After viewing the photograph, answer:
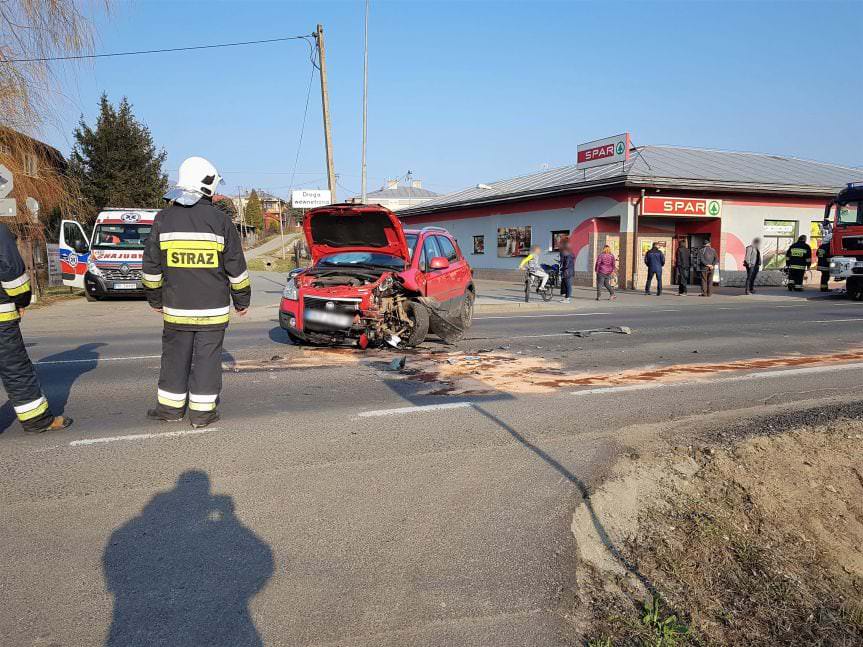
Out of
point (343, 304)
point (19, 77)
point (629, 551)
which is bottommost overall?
point (629, 551)

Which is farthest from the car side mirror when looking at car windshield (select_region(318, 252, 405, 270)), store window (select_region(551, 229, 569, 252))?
store window (select_region(551, 229, 569, 252))

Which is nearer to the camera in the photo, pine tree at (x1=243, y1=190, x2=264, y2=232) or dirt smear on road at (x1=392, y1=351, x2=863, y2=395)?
dirt smear on road at (x1=392, y1=351, x2=863, y2=395)

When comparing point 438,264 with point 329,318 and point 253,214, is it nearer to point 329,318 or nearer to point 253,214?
point 329,318

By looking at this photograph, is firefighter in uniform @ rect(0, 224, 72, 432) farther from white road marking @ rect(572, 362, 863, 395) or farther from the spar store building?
the spar store building

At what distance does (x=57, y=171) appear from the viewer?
1823cm

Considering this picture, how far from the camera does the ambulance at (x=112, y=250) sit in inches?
705

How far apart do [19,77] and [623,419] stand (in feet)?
46.5

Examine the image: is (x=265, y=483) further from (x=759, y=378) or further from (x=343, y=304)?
(x=759, y=378)

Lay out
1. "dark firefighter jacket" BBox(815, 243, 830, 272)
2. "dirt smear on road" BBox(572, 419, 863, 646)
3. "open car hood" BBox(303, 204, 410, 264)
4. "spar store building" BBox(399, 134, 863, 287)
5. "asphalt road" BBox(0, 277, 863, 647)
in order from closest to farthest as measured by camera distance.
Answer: "asphalt road" BBox(0, 277, 863, 647), "dirt smear on road" BBox(572, 419, 863, 646), "open car hood" BBox(303, 204, 410, 264), "dark firefighter jacket" BBox(815, 243, 830, 272), "spar store building" BBox(399, 134, 863, 287)

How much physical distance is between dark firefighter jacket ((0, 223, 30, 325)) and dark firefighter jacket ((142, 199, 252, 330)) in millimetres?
892

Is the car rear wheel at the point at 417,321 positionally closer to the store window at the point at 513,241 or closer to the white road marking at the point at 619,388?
the white road marking at the point at 619,388

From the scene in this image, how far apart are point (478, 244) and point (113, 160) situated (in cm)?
2126

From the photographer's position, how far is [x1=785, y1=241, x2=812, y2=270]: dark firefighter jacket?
77.5 ft

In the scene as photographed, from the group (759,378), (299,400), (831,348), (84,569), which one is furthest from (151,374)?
(831,348)
